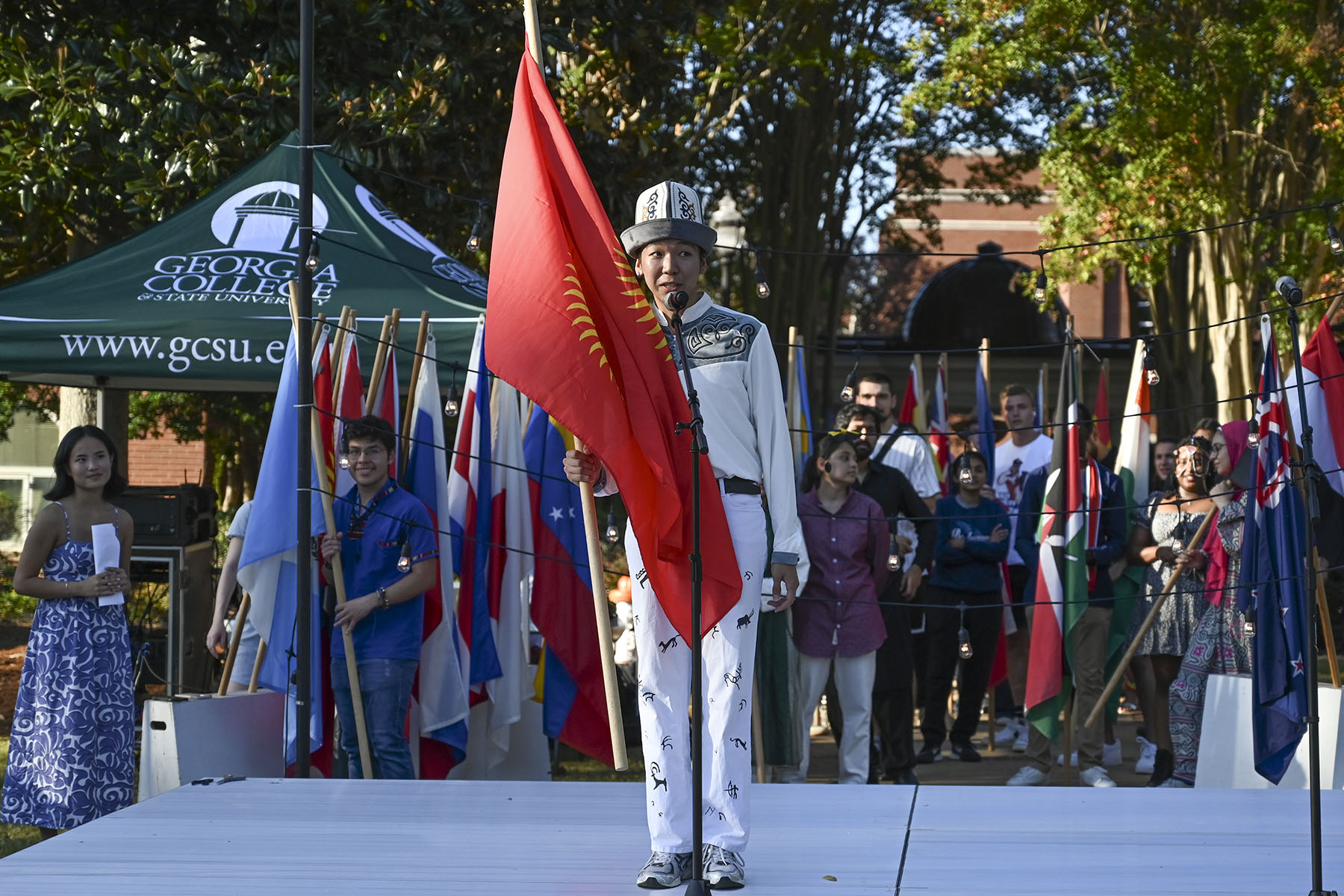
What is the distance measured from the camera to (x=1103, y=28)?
1428 cm

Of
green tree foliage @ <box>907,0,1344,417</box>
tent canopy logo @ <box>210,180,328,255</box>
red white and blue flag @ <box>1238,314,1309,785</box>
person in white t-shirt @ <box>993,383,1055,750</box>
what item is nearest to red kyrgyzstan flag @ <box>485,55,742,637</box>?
red white and blue flag @ <box>1238,314,1309,785</box>

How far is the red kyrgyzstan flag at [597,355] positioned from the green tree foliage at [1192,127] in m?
10.3

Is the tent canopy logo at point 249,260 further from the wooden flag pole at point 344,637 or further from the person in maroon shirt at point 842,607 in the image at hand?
the person in maroon shirt at point 842,607

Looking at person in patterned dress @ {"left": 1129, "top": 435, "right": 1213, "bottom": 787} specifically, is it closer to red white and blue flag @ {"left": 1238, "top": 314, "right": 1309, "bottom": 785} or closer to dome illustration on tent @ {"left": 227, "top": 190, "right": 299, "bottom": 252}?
red white and blue flag @ {"left": 1238, "top": 314, "right": 1309, "bottom": 785}

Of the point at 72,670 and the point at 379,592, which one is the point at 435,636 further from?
the point at 72,670

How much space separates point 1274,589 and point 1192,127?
29.5 feet

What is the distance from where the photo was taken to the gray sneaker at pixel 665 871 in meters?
3.98

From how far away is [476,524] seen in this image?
6723 millimetres

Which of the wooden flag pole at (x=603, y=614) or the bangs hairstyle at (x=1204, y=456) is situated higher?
the bangs hairstyle at (x=1204, y=456)

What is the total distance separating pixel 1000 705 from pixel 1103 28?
7276mm

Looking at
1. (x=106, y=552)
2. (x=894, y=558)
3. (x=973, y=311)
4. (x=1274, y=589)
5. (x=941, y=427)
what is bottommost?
(x=1274, y=589)

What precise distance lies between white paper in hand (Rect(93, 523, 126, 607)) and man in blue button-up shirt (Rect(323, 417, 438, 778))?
2.56 feet

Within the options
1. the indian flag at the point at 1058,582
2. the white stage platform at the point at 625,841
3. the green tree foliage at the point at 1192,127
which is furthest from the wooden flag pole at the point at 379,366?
the green tree foliage at the point at 1192,127

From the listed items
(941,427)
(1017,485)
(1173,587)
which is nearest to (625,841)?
(1173,587)
